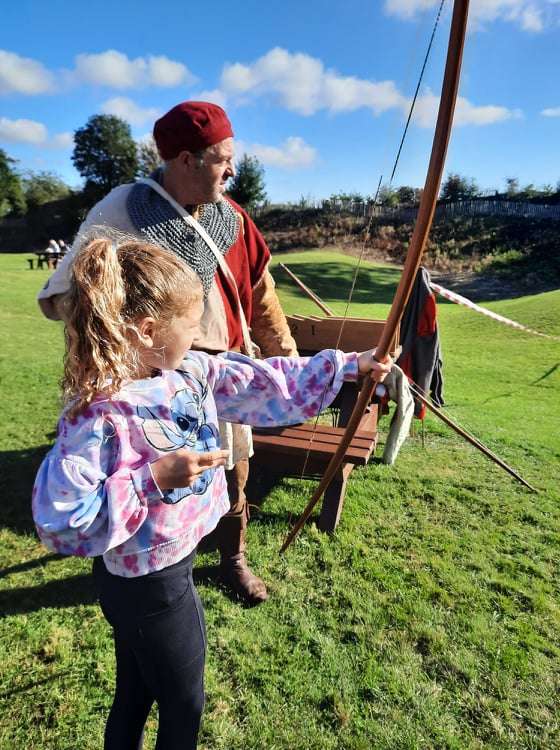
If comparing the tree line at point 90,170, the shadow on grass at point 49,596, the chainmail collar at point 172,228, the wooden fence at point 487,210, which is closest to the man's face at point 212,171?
the chainmail collar at point 172,228

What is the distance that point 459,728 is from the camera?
6.86ft

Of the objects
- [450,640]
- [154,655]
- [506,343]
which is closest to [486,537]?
[450,640]

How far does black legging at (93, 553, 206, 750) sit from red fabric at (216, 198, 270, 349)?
120 cm

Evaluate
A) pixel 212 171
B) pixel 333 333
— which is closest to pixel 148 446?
pixel 212 171

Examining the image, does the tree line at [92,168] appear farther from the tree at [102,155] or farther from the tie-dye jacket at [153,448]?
the tie-dye jacket at [153,448]

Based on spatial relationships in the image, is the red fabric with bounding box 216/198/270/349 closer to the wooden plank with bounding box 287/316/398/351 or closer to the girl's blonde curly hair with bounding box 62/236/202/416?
the girl's blonde curly hair with bounding box 62/236/202/416

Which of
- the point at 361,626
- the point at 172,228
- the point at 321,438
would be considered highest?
the point at 172,228

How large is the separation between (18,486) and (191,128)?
3.16 meters

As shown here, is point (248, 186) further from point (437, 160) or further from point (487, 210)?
point (437, 160)

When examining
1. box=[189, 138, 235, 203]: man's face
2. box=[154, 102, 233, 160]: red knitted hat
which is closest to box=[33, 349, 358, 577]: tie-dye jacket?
box=[189, 138, 235, 203]: man's face

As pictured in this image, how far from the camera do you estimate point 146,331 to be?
1.32 metres

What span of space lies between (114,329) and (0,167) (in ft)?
177

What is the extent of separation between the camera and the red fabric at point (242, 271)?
7.80 feet

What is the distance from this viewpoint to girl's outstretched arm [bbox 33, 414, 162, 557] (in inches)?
41.9
